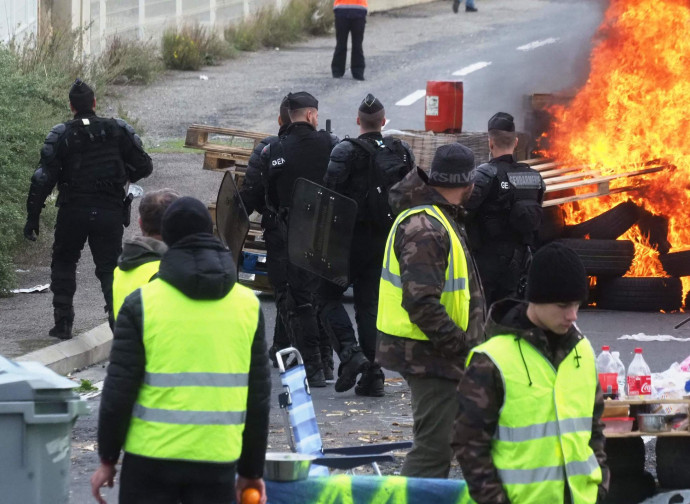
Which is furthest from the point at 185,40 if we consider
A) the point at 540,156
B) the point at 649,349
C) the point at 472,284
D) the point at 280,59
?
the point at 472,284

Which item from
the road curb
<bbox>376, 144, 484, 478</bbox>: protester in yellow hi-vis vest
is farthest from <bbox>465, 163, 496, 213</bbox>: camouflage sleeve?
the road curb

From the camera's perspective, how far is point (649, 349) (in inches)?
412

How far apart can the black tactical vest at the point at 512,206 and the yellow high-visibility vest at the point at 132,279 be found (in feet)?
11.3

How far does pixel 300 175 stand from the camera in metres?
9.39

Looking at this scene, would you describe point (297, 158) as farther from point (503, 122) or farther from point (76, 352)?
point (76, 352)

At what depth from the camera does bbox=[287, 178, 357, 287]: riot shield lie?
888 cm

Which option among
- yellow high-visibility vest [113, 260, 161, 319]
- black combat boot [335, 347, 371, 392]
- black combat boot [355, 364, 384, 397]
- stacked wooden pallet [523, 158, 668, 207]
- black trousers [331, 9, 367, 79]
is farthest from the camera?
black trousers [331, 9, 367, 79]

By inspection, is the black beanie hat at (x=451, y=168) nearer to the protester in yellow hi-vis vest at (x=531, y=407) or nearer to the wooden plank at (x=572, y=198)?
the protester in yellow hi-vis vest at (x=531, y=407)

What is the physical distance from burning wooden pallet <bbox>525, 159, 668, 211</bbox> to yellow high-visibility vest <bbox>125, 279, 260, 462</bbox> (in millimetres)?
7291

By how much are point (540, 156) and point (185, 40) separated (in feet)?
39.6

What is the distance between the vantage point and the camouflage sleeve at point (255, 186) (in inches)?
376

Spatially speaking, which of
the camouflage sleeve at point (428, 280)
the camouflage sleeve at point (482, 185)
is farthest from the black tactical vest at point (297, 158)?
the camouflage sleeve at point (428, 280)

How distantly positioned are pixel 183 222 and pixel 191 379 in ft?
1.85

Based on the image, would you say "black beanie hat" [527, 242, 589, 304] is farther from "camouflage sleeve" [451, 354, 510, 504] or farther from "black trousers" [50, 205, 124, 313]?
"black trousers" [50, 205, 124, 313]
